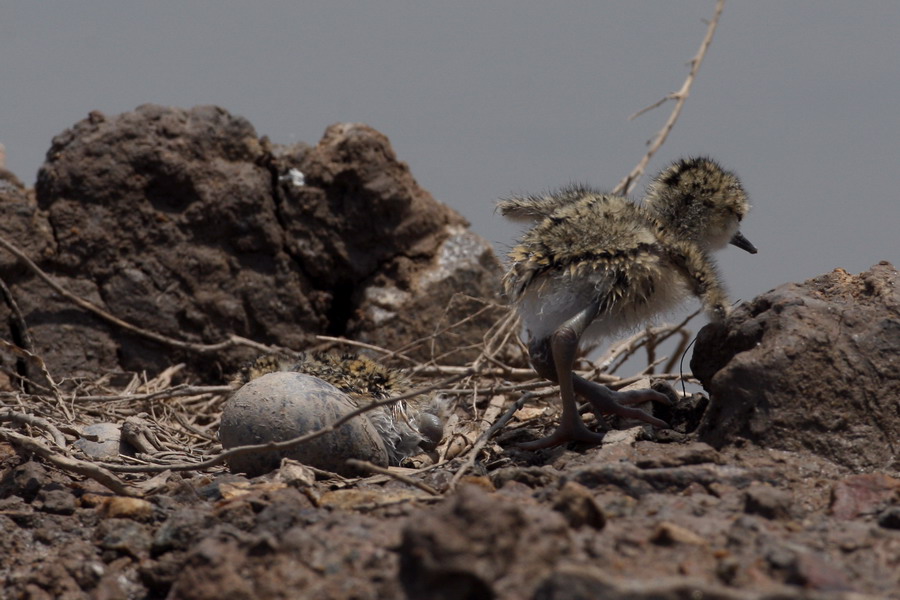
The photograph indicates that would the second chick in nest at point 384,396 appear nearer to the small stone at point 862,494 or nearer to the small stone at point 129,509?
the small stone at point 129,509

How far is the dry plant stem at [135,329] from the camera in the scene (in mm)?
6750

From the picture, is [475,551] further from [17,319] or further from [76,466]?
[17,319]

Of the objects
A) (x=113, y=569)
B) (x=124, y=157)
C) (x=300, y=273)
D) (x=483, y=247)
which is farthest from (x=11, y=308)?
(x=113, y=569)

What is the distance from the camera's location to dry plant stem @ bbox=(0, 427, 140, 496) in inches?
161

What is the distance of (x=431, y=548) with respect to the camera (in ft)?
7.95

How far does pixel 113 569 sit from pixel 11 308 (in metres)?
3.97

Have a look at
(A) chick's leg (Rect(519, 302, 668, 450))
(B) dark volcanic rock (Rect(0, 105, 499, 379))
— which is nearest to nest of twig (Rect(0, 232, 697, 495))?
(B) dark volcanic rock (Rect(0, 105, 499, 379))

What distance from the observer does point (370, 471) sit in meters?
4.62

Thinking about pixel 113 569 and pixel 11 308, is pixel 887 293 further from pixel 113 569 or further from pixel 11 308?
pixel 11 308

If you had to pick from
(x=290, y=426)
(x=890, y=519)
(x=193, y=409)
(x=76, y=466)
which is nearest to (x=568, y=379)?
(x=290, y=426)

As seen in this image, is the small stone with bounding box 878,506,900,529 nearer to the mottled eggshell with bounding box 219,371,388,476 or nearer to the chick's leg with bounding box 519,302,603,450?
the chick's leg with bounding box 519,302,603,450

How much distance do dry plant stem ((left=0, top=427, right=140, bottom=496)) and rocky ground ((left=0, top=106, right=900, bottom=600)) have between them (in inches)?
0.5

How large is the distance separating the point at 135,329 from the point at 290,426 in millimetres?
2872

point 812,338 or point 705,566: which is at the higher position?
point 812,338
